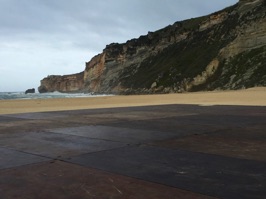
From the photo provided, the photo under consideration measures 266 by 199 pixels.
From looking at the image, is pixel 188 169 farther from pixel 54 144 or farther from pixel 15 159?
pixel 54 144

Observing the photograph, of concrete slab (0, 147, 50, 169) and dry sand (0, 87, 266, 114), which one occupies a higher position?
concrete slab (0, 147, 50, 169)

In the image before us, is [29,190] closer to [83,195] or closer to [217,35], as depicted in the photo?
[83,195]

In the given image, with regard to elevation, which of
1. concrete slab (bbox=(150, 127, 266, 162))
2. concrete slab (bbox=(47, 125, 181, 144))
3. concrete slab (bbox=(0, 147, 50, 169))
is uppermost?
concrete slab (bbox=(0, 147, 50, 169))

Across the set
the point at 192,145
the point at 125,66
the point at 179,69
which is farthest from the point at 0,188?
the point at 125,66

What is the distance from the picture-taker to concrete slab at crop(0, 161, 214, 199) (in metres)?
2.92

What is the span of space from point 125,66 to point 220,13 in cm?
3767

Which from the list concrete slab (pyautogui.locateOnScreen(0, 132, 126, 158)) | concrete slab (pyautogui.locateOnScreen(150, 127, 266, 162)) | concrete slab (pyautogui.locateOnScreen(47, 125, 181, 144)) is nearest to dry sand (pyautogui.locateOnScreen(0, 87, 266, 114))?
concrete slab (pyautogui.locateOnScreen(47, 125, 181, 144))

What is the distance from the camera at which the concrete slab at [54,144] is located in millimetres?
4891

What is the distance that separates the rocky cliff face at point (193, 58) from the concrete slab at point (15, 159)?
48.9 m

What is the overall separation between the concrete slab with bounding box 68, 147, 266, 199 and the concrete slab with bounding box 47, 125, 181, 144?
3.13 feet

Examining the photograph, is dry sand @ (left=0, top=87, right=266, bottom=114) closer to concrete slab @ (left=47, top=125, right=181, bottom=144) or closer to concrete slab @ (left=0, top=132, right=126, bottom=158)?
concrete slab @ (left=47, top=125, right=181, bottom=144)

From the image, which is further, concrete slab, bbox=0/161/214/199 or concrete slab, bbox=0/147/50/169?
concrete slab, bbox=0/147/50/169

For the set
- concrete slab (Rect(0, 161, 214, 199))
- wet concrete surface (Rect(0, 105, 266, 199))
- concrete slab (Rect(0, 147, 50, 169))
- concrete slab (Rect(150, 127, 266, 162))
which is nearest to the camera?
concrete slab (Rect(0, 161, 214, 199))

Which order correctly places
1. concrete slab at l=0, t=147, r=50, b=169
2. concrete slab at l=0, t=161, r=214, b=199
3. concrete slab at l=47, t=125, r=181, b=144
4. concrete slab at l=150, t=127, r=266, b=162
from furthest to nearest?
concrete slab at l=47, t=125, r=181, b=144, concrete slab at l=150, t=127, r=266, b=162, concrete slab at l=0, t=147, r=50, b=169, concrete slab at l=0, t=161, r=214, b=199
